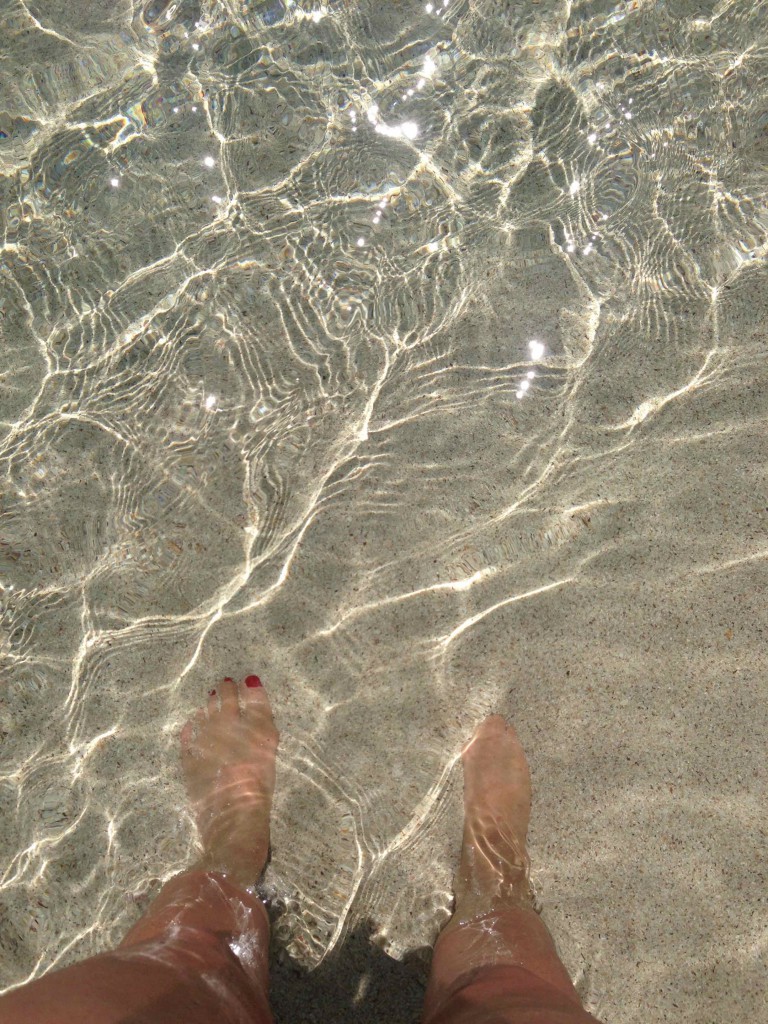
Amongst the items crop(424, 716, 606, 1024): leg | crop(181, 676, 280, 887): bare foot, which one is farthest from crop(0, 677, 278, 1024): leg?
crop(424, 716, 606, 1024): leg

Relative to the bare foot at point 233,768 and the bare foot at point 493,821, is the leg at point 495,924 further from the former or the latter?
the bare foot at point 233,768

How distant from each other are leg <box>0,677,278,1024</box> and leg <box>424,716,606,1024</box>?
0.57 metres

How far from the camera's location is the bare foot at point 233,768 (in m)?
2.54

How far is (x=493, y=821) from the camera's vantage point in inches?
98.5

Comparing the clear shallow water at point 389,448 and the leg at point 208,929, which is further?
the clear shallow water at point 389,448

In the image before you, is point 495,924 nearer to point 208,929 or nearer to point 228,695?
point 208,929

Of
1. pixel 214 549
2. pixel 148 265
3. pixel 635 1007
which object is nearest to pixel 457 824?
pixel 635 1007

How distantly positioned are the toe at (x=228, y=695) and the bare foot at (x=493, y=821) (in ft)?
2.75

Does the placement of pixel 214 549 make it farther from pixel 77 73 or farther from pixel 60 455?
pixel 77 73

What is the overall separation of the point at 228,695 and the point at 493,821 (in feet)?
3.36

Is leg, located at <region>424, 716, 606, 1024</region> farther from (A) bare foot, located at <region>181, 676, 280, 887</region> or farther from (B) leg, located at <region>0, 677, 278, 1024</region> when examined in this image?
(A) bare foot, located at <region>181, 676, 280, 887</region>

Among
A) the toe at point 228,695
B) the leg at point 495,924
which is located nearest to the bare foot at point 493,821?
Result: the leg at point 495,924

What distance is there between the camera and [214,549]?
8.93 feet

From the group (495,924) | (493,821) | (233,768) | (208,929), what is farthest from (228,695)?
(495,924)
